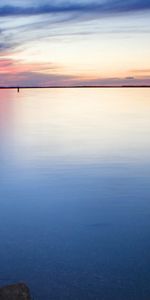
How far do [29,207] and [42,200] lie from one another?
768 millimetres

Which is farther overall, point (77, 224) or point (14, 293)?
point (77, 224)

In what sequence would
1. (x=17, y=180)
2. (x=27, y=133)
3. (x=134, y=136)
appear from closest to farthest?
(x=17, y=180) → (x=134, y=136) → (x=27, y=133)

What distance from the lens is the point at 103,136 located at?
2795cm

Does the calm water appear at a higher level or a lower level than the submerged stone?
lower

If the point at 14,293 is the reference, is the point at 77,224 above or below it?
below

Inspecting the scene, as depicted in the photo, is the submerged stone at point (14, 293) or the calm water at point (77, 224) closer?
the submerged stone at point (14, 293)

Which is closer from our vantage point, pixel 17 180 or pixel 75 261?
pixel 75 261

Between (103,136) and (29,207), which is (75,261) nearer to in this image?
(29,207)

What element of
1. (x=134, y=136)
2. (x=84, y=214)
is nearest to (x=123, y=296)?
(x=84, y=214)

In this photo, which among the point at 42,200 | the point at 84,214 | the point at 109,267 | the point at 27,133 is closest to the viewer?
the point at 109,267

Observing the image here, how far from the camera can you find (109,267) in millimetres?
7473

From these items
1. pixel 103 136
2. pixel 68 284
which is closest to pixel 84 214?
pixel 68 284

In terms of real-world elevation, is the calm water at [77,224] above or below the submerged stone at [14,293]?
below

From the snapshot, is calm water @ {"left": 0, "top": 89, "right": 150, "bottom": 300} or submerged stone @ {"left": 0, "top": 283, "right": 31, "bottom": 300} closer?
submerged stone @ {"left": 0, "top": 283, "right": 31, "bottom": 300}
